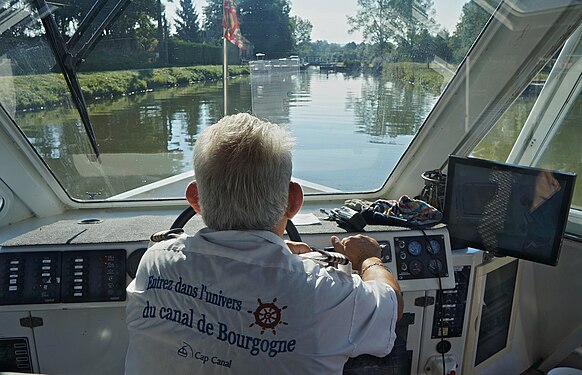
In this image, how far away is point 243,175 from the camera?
1186 mm

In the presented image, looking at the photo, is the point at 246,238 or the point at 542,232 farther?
the point at 542,232

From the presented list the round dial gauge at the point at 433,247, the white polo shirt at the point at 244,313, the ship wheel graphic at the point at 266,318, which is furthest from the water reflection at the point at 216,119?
the ship wheel graphic at the point at 266,318

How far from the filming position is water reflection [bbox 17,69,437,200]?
254 cm

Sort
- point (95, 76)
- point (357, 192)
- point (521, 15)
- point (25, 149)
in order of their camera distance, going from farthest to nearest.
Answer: point (357, 192), point (25, 149), point (95, 76), point (521, 15)

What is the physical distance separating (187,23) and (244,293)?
5.43ft

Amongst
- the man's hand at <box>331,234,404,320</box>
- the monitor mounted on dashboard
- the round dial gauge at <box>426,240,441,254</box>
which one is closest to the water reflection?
the monitor mounted on dashboard

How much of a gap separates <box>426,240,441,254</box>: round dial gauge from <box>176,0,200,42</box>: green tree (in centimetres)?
153

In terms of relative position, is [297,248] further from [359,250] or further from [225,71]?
[225,71]

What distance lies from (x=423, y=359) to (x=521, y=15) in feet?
5.64

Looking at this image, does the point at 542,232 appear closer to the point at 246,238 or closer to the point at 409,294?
the point at 409,294

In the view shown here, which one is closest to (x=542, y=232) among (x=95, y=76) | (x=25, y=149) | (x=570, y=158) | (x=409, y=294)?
(x=409, y=294)

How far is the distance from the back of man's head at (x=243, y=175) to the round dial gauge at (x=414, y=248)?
114 centimetres

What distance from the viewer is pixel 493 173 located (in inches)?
82.6

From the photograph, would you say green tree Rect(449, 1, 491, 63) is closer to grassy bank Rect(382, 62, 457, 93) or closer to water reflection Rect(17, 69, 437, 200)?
grassy bank Rect(382, 62, 457, 93)
